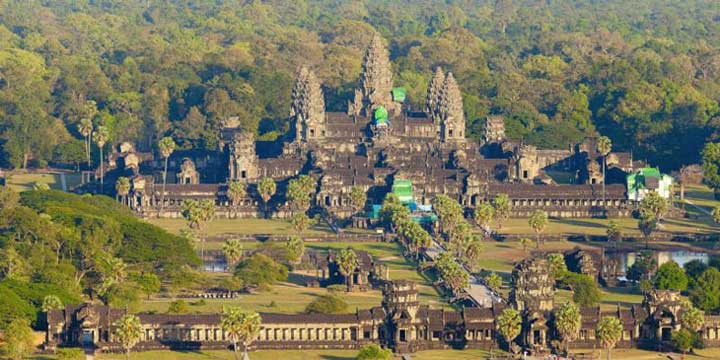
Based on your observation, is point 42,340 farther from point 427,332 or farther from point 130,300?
point 427,332

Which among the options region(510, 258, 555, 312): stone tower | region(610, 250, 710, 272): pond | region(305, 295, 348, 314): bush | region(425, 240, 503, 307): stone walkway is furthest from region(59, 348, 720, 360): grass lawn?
region(610, 250, 710, 272): pond

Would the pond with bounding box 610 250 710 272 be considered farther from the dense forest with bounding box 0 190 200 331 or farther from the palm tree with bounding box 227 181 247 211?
the palm tree with bounding box 227 181 247 211

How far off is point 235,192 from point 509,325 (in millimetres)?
63632

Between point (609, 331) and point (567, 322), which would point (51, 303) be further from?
point (609, 331)

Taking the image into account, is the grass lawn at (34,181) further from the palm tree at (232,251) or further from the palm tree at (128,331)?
the palm tree at (128,331)

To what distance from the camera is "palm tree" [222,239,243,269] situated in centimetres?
14838

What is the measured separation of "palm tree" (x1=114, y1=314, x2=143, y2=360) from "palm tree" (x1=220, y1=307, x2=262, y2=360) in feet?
15.8

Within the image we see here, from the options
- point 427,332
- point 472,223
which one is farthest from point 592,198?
point 427,332

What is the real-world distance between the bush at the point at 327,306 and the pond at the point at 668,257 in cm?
3218

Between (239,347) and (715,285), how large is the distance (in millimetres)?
31975

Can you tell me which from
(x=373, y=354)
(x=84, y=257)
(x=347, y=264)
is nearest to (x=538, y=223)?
(x=347, y=264)

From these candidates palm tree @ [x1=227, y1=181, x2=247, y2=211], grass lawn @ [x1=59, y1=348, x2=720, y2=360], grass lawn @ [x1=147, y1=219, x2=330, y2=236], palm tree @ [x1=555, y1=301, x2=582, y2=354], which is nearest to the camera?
grass lawn @ [x1=59, y1=348, x2=720, y2=360]

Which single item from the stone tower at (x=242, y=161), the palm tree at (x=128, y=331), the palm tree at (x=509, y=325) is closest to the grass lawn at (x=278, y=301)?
the palm tree at (x=128, y=331)

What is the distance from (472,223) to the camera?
17238 cm
